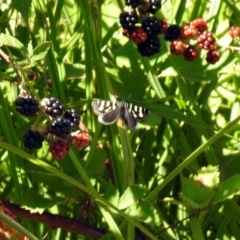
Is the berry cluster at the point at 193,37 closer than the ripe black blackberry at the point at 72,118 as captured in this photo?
No

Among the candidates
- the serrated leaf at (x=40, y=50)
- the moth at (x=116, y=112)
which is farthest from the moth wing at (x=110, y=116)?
the serrated leaf at (x=40, y=50)

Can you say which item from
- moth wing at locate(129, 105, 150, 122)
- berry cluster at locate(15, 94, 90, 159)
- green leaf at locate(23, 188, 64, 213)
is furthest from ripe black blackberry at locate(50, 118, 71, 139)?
green leaf at locate(23, 188, 64, 213)

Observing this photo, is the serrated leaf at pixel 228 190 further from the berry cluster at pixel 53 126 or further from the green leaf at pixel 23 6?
the green leaf at pixel 23 6

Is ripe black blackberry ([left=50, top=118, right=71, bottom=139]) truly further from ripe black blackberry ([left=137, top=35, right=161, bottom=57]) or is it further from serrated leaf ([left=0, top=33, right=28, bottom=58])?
ripe black blackberry ([left=137, top=35, right=161, bottom=57])

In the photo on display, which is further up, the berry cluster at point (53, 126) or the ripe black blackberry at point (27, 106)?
the ripe black blackberry at point (27, 106)

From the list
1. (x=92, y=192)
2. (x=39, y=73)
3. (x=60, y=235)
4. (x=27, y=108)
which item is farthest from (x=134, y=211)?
(x=39, y=73)

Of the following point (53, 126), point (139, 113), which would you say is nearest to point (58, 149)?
point (53, 126)
